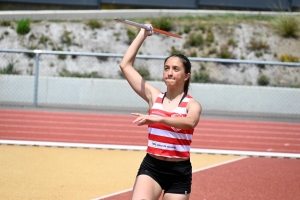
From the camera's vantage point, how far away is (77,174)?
348 inches

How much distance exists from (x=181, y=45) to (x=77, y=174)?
15.3m

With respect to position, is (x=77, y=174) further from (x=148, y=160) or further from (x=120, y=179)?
(x=148, y=160)

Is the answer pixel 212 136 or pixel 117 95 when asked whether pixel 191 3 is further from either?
pixel 212 136

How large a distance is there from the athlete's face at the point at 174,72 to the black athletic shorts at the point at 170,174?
2.12 ft

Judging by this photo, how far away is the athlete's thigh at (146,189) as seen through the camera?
14.8 ft

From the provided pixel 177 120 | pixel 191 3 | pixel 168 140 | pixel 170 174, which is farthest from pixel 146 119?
pixel 191 3

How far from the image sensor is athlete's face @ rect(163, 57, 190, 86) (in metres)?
4.77

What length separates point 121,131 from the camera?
13.3 metres

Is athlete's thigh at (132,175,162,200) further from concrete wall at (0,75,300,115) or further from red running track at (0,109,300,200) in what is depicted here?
concrete wall at (0,75,300,115)

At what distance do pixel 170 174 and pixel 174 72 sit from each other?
Answer: 2.70 ft

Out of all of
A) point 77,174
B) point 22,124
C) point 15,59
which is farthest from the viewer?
point 15,59

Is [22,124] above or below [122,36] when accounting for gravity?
below

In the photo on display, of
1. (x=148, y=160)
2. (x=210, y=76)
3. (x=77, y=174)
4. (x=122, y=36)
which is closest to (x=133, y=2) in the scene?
(x=122, y=36)

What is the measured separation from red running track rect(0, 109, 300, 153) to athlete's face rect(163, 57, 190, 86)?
7785 mm
